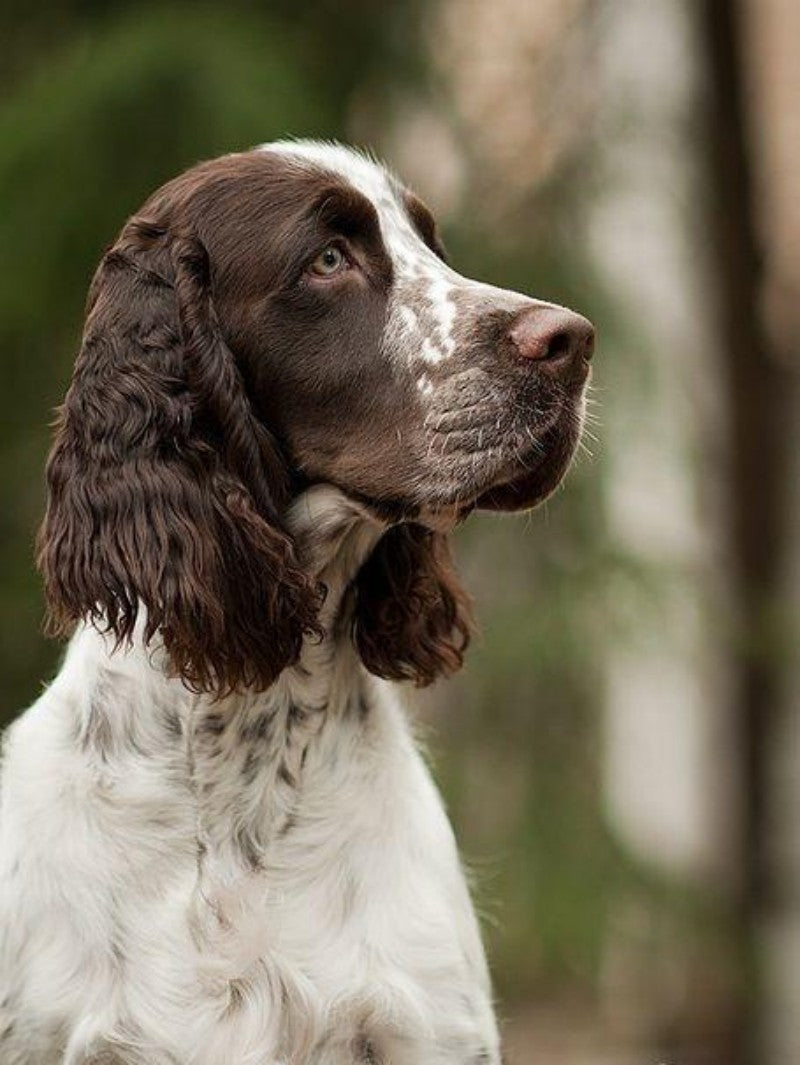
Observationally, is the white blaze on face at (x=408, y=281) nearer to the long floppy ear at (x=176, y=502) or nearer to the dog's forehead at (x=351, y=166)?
the dog's forehead at (x=351, y=166)

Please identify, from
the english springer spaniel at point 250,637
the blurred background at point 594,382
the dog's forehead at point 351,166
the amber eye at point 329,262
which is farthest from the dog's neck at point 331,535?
the blurred background at point 594,382

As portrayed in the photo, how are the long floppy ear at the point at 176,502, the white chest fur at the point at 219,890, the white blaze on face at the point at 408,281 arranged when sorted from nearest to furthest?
1. the white chest fur at the point at 219,890
2. the long floppy ear at the point at 176,502
3. the white blaze on face at the point at 408,281

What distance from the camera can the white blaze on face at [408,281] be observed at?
3.87 m

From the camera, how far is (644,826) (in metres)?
→ 10.2

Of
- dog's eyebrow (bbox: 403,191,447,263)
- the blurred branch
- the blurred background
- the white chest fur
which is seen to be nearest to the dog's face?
dog's eyebrow (bbox: 403,191,447,263)

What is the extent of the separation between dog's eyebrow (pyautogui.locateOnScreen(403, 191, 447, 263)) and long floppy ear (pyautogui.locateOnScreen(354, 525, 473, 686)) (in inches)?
20.0

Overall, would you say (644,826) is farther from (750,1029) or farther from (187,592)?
(187,592)

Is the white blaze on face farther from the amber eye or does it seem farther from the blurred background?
the blurred background

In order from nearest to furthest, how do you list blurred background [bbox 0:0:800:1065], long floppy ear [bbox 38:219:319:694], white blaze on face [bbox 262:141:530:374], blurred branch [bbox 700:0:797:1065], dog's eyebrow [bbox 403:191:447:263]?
long floppy ear [bbox 38:219:319:694], white blaze on face [bbox 262:141:530:374], dog's eyebrow [bbox 403:191:447:263], blurred background [bbox 0:0:800:1065], blurred branch [bbox 700:0:797:1065]

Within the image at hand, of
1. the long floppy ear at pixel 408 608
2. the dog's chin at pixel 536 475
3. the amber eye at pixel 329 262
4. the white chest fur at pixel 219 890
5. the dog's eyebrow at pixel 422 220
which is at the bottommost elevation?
the white chest fur at pixel 219 890

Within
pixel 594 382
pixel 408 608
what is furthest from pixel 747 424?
pixel 408 608

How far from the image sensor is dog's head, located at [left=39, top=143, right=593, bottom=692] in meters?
3.79

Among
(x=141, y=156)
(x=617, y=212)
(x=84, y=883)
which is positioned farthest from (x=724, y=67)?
(x=84, y=883)

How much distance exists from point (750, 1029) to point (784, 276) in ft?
11.4
